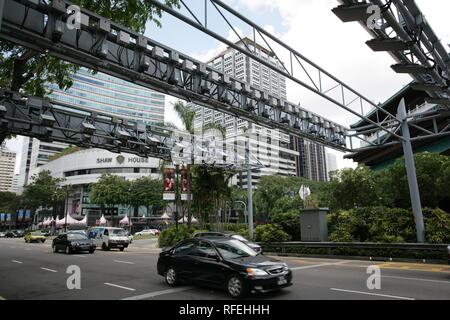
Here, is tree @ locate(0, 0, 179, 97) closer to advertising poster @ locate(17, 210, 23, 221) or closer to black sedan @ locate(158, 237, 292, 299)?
black sedan @ locate(158, 237, 292, 299)

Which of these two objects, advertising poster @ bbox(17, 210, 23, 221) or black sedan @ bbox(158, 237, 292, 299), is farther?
advertising poster @ bbox(17, 210, 23, 221)

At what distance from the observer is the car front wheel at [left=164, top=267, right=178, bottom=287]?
33.7ft

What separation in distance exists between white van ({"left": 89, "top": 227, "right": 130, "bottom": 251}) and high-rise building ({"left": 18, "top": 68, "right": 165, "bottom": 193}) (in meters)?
78.6

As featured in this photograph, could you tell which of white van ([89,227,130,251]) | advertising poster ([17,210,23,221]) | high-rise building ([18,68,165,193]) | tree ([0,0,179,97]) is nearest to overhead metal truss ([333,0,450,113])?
tree ([0,0,179,97])

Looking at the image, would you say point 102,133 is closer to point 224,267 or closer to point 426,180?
point 224,267

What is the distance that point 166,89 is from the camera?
43.5 ft

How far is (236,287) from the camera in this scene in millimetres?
8539

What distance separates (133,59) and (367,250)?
15.2m

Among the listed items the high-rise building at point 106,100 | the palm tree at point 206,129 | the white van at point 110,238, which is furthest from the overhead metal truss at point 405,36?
the high-rise building at point 106,100

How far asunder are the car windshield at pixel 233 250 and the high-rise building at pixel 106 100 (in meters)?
98.8

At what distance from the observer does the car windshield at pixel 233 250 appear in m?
9.37
